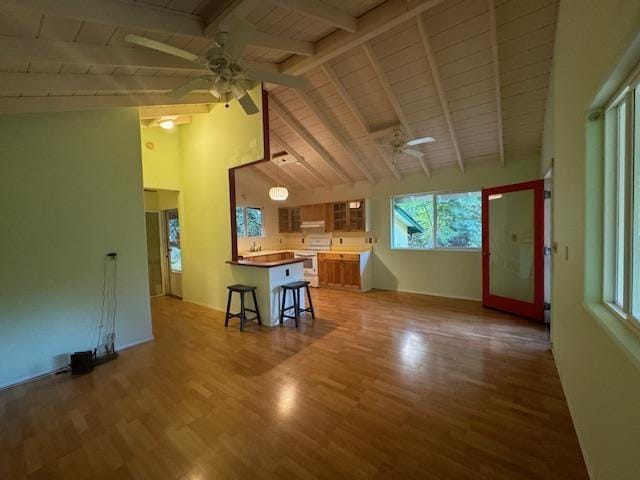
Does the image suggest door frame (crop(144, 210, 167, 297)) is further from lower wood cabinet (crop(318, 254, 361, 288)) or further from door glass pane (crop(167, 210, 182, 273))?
lower wood cabinet (crop(318, 254, 361, 288))

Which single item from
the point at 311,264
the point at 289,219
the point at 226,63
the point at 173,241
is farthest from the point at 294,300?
the point at 289,219

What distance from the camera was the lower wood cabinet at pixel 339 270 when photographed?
251 inches

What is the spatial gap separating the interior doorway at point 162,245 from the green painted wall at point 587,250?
21.0 feet

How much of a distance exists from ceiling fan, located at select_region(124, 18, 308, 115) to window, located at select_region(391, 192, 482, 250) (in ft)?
13.4

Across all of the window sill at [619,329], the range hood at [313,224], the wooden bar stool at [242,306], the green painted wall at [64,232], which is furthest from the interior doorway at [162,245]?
the window sill at [619,329]

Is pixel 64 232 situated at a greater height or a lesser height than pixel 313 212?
lesser

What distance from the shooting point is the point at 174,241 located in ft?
20.8

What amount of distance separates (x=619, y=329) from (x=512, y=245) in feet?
12.5

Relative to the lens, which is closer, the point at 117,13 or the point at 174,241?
the point at 117,13

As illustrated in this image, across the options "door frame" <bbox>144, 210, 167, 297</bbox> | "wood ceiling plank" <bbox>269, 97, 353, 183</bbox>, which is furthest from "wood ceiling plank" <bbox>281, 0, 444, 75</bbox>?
"door frame" <bbox>144, 210, 167, 297</bbox>

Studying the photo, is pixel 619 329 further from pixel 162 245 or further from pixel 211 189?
pixel 162 245

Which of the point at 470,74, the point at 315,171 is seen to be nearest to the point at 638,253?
the point at 470,74

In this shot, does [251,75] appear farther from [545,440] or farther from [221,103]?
[545,440]

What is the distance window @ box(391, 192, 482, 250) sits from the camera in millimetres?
5496
